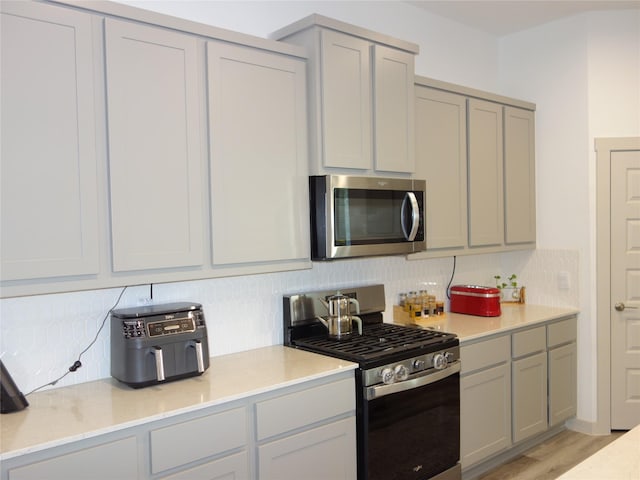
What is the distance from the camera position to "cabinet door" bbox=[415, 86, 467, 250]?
3359 mm

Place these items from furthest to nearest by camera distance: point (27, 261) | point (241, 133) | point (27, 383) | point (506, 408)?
point (506, 408), point (241, 133), point (27, 383), point (27, 261)

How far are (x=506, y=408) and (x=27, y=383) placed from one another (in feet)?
8.80

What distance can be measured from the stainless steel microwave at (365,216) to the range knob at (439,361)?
59 centimetres

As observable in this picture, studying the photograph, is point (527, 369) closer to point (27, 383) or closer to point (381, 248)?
point (381, 248)

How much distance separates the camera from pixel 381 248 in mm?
2951

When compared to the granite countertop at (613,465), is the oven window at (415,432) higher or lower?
lower

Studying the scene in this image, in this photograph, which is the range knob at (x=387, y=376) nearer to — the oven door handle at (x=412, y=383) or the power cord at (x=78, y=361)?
the oven door handle at (x=412, y=383)

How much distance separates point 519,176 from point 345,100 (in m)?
1.89

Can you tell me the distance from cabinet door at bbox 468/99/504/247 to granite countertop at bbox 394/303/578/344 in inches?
19.9

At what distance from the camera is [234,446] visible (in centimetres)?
214

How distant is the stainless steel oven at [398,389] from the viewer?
8.36 feet

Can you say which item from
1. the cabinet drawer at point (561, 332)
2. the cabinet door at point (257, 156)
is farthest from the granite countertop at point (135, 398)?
the cabinet drawer at point (561, 332)

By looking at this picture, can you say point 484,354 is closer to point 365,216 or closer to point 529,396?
point 529,396

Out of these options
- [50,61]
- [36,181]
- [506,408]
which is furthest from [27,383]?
[506,408]
